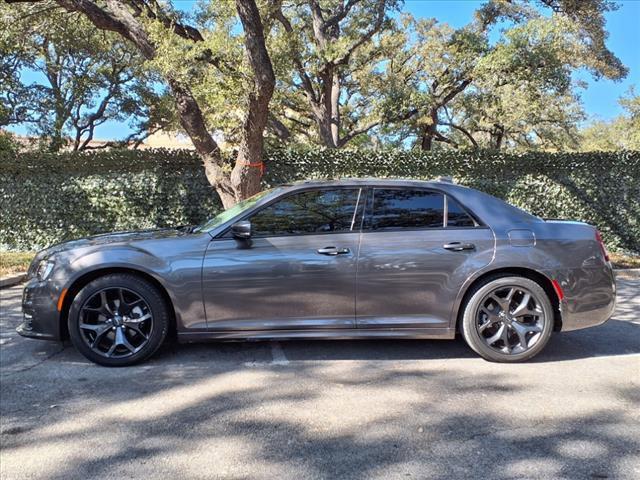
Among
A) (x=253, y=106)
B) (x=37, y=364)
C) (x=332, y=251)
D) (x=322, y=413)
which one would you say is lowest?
(x=322, y=413)

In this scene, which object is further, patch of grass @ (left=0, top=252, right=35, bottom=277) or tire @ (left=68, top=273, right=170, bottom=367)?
patch of grass @ (left=0, top=252, right=35, bottom=277)

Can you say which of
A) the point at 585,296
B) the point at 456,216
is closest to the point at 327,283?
the point at 456,216

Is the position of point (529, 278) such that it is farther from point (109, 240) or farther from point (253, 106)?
point (253, 106)

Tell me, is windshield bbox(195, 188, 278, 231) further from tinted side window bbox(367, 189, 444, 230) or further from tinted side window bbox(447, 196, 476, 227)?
tinted side window bbox(447, 196, 476, 227)

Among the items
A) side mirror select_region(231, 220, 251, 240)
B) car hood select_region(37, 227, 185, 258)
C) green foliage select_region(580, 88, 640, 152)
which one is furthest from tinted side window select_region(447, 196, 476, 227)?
green foliage select_region(580, 88, 640, 152)

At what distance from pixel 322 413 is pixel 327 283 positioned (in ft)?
3.73

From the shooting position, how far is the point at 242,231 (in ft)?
13.4

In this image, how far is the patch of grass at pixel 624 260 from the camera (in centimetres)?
956

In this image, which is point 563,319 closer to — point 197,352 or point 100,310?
point 197,352

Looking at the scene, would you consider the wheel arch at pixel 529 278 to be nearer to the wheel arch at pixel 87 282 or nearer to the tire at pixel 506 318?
the tire at pixel 506 318

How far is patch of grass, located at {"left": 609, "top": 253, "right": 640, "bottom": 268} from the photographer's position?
9.56 m

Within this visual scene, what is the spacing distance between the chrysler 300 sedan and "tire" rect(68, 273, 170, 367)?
0.01 meters

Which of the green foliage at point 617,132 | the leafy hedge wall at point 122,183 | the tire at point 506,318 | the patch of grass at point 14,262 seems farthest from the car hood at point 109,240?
the green foliage at point 617,132

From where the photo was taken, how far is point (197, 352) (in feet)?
14.9
